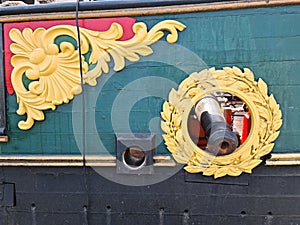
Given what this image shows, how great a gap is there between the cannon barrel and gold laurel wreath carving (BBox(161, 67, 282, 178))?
0.07 metres

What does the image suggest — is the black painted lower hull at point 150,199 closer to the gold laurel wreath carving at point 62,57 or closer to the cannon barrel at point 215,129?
the cannon barrel at point 215,129

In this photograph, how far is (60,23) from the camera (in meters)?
2.26

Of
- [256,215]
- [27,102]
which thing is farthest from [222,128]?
[27,102]

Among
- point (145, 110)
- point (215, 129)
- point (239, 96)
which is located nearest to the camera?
point (215, 129)

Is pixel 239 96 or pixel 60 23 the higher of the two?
pixel 60 23

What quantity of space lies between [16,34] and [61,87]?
0.46 metres

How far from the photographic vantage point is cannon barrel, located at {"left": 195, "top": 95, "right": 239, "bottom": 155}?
2033 millimetres

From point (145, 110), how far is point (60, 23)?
80 cm

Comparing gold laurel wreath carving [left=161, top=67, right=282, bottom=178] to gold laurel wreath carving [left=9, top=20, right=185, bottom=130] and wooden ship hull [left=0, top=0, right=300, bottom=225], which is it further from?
gold laurel wreath carving [left=9, top=20, right=185, bottom=130]

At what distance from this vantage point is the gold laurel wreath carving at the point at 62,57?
222 cm

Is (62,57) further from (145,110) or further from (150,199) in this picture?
(150,199)

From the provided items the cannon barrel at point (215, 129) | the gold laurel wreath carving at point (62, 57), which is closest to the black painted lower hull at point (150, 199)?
the cannon barrel at point (215, 129)

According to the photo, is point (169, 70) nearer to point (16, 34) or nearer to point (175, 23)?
point (175, 23)

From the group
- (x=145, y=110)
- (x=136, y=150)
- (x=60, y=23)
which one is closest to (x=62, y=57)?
(x=60, y=23)
